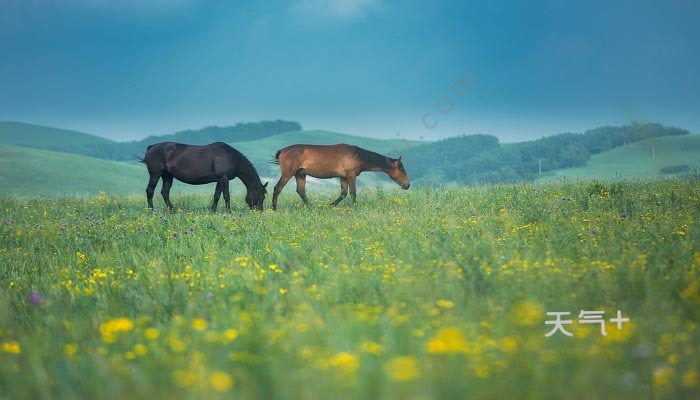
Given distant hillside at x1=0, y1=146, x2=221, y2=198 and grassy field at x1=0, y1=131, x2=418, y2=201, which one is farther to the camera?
distant hillside at x1=0, y1=146, x2=221, y2=198

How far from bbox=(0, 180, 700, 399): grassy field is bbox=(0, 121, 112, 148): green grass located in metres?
135

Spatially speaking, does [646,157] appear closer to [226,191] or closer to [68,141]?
[226,191]

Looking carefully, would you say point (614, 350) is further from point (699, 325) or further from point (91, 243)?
point (91, 243)

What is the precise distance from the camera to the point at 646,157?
2808 inches

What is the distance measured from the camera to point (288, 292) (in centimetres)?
590

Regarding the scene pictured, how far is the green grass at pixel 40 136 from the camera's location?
12494cm

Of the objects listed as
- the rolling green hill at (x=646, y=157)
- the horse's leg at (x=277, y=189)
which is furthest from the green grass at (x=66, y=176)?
the rolling green hill at (x=646, y=157)

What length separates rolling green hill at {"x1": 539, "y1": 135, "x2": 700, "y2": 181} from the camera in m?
64.2

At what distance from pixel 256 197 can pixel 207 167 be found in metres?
1.93

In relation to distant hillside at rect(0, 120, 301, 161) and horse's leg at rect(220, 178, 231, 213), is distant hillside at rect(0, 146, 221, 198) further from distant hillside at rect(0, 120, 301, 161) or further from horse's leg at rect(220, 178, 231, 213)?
distant hillside at rect(0, 120, 301, 161)

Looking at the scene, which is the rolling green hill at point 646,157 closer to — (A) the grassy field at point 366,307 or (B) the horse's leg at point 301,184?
(B) the horse's leg at point 301,184

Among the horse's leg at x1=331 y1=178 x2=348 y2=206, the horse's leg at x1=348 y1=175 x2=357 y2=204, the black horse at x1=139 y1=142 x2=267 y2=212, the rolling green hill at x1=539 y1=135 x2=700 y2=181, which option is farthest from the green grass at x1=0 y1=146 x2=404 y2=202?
the rolling green hill at x1=539 y1=135 x2=700 y2=181

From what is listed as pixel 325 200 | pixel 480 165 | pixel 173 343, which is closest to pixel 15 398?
pixel 173 343

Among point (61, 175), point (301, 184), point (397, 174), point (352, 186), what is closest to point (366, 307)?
point (352, 186)
